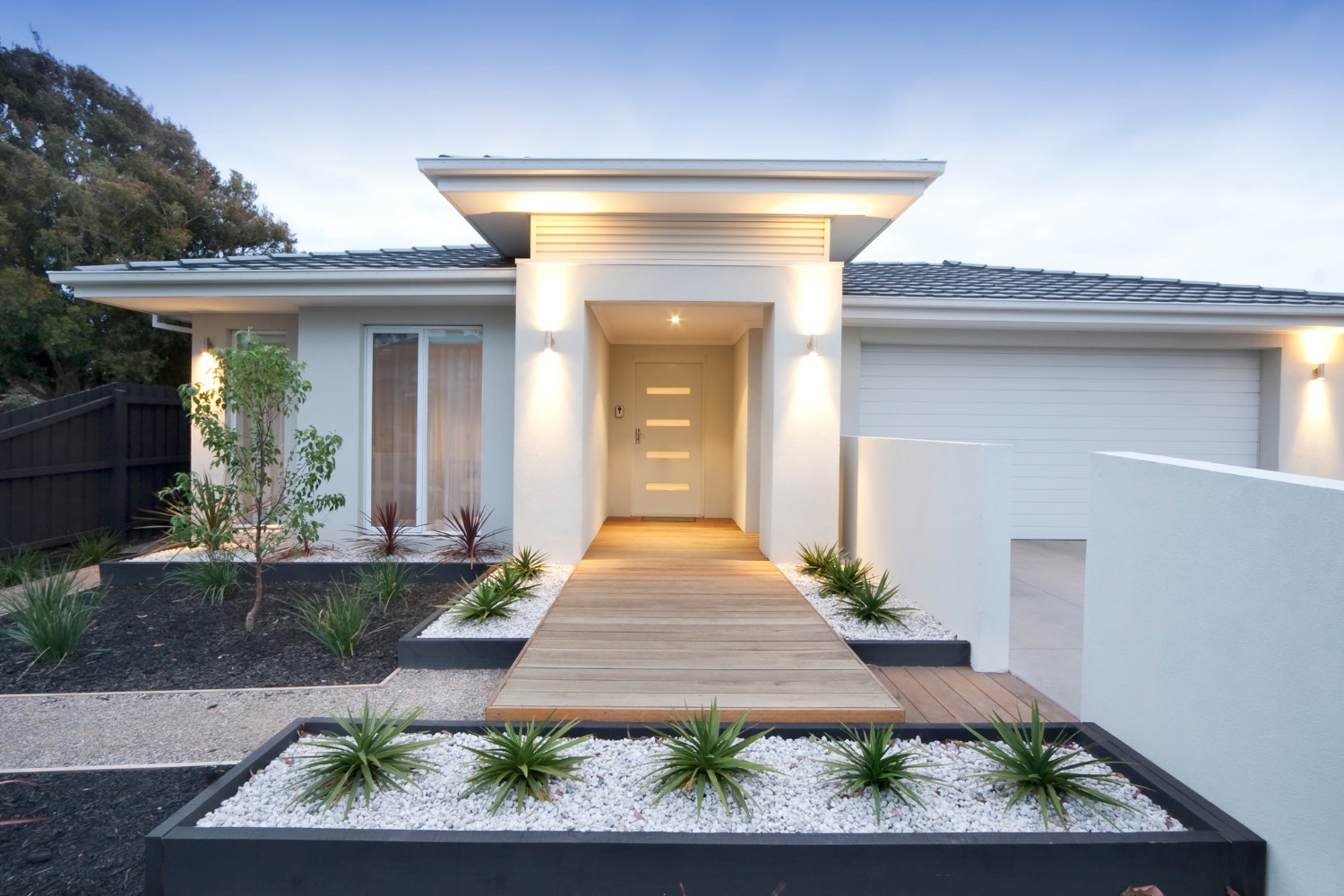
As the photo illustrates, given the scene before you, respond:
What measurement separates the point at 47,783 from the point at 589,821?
2.63 m

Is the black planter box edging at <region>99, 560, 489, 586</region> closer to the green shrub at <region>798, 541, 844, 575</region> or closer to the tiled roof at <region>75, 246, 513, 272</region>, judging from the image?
the tiled roof at <region>75, 246, 513, 272</region>

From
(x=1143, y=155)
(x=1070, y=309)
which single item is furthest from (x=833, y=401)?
(x=1143, y=155)

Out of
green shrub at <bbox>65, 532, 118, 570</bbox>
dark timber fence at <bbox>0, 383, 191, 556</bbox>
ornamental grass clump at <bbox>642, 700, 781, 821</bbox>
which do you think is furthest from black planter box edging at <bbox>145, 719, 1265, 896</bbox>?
dark timber fence at <bbox>0, 383, 191, 556</bbox>

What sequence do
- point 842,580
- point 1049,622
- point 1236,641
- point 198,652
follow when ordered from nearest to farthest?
point 1236,641 < point 198,652 < point 1049,622 < point 842,580

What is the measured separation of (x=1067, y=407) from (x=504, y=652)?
722 centimetres

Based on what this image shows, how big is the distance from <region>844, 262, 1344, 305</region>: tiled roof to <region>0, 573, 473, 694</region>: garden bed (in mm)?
5979

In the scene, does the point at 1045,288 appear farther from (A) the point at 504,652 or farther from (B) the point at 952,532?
(A) the point at 504,652

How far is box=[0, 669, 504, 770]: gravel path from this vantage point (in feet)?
11.3

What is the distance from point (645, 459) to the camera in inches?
385

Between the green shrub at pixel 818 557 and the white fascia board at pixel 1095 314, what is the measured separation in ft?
8.40

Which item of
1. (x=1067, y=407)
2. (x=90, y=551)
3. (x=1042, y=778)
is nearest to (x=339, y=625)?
(x=1042, y=778)

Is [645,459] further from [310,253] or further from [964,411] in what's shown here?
[310,253]

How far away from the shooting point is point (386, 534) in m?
7.20

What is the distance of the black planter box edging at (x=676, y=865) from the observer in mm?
2209
